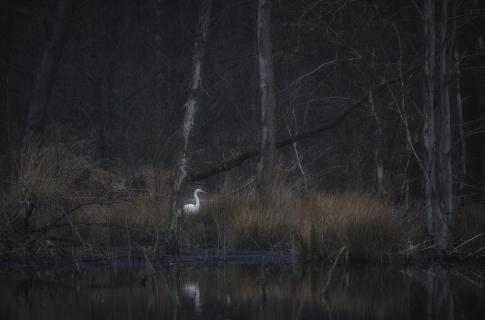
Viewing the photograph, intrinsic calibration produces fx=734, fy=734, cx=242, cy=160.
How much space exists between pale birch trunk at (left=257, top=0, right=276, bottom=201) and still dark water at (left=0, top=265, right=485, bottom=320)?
3.21 m

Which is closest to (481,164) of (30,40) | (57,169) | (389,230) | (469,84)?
(469,84)

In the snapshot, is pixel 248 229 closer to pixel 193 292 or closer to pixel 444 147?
pixel 193 292

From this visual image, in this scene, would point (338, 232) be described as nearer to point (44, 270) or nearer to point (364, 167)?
point (44, 270)

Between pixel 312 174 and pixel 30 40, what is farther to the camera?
pixel 30 40

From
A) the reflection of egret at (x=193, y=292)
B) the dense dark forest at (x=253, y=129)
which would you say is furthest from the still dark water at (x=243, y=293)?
the dense dark forest at (x=253, y=129)

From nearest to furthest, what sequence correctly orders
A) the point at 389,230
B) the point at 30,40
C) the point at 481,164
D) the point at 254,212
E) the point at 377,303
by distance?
the point at 377,303, the point at 389,230, the point at 254,212, the point at 481,164, the point at 30,40

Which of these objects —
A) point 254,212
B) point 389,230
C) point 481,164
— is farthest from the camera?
point 481,164

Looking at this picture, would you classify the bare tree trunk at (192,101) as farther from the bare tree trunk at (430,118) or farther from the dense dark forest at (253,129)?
the bare tree trunk at (430,118)

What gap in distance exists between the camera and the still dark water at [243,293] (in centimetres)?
819

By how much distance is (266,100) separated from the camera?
47.5 ft

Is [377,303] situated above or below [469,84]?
below

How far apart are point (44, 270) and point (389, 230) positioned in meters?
5.46

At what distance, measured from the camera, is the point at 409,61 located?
17.6 metres

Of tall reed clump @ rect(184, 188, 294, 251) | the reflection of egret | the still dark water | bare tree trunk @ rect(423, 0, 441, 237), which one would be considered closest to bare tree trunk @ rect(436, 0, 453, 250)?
bare tree trunk @ rect(423, 0, 441, 237)
